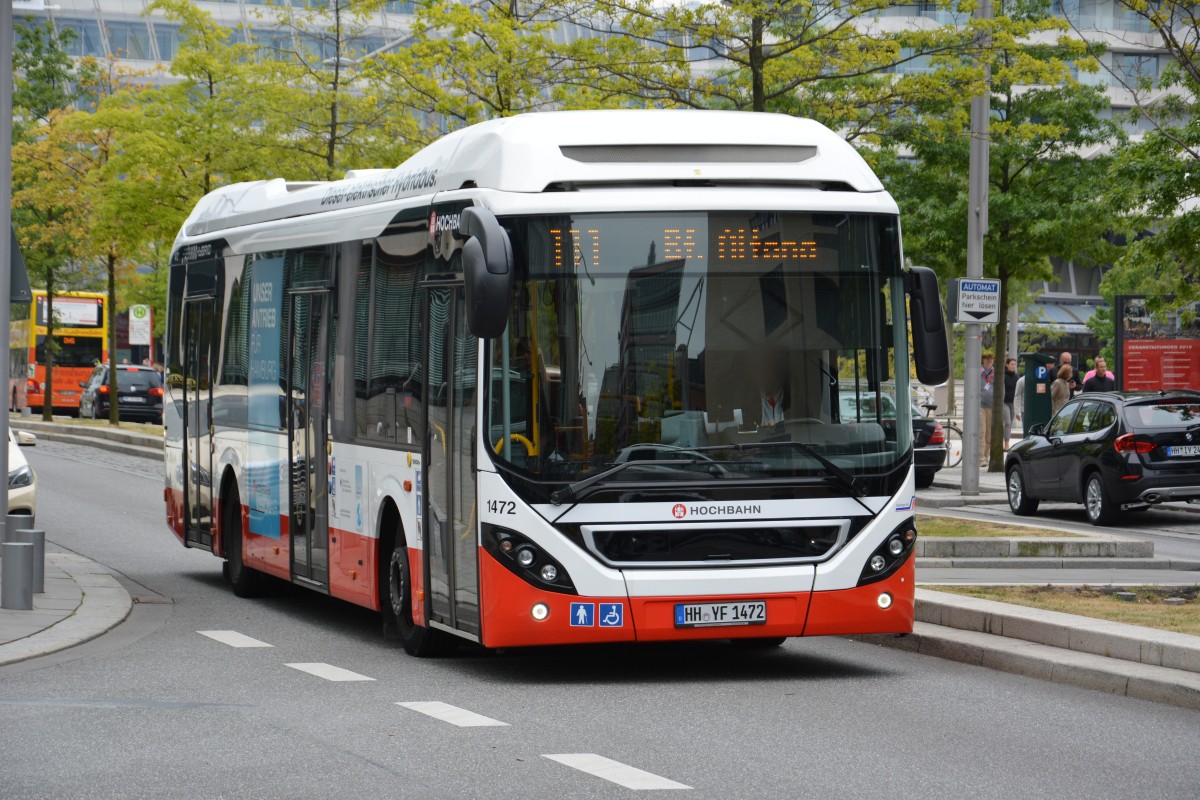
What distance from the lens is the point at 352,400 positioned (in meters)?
12.1

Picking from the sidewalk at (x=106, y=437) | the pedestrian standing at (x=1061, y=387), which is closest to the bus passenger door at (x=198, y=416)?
the pedestrian standing at (x=1061, y=387)

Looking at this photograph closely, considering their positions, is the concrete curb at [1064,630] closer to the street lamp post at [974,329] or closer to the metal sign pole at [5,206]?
the metal sign pole at [5,206]

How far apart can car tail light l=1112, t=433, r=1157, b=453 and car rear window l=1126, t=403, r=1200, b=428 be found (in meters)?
0.18

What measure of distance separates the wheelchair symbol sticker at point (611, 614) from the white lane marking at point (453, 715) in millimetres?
931

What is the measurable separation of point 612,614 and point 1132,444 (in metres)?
13.7

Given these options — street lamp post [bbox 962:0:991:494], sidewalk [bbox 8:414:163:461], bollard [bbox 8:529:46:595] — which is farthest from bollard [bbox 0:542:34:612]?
sidewalk [bbox 8:414:163:461]

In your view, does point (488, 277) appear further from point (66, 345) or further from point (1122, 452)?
point (66, 345)

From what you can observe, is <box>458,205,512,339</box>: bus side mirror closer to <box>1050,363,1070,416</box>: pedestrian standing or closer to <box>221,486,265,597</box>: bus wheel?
<box>221,486,265,597</box>: bus wheel

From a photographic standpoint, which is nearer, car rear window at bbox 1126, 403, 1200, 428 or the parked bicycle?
car rear window at bbox 1126, 403, 1200, 428

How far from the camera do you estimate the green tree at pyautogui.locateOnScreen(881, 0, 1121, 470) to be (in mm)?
30250

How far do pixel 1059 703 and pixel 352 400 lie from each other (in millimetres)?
4742

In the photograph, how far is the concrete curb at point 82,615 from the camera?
11359 mm

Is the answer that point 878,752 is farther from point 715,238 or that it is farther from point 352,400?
point 352,400

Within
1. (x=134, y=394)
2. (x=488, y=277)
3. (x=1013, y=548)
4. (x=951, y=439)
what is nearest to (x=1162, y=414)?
(x=1013, y=548)
